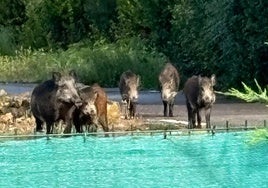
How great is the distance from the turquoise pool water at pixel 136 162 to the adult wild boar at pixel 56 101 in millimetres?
3810

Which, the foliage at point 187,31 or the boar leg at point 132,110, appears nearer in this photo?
the boar leg at point 132,110

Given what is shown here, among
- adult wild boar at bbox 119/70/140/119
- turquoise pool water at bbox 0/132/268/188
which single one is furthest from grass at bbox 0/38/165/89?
turquoise pool water at bbox 0/132/268/188

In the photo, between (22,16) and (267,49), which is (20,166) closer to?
(267,49)

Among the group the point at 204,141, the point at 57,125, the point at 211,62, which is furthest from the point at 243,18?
the point at 204,141

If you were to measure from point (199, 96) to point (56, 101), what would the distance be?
15.1 ft

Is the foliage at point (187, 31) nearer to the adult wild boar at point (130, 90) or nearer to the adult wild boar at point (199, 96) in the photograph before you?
the adult wild boar at point (130, 90)

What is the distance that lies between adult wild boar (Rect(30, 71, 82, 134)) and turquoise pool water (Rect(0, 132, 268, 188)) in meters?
3.81

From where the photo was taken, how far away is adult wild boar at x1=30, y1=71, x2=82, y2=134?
1276 cm

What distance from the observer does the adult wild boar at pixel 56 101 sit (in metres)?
12.8

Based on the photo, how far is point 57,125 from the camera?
1371 cm

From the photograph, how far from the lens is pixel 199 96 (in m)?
17.1

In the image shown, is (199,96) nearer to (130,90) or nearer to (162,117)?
(130,90)

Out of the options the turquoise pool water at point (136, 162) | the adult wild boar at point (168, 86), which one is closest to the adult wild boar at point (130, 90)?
the adult wild boar at point (168, 86)

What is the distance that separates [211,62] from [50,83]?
1554 centimetres
